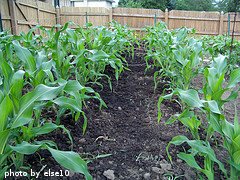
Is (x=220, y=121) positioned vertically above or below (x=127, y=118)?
above

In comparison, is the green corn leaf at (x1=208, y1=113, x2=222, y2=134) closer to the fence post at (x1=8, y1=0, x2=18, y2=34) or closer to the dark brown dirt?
the dark brown dirt

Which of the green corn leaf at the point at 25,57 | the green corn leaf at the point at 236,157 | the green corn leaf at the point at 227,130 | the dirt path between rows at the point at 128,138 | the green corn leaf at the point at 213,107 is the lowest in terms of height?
the dirt path between rows at the point at 128,138

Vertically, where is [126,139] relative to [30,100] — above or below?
below

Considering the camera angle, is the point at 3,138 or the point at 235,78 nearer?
the point at 3,138

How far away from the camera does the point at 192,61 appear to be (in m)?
2.92

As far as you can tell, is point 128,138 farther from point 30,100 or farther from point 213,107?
point 30,100

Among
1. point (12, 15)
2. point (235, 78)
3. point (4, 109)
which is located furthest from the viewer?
point (12, 15)

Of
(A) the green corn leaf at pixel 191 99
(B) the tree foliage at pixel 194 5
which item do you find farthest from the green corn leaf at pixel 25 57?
(B) the tree foliage at pixel 194 5

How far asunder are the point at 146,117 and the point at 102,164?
1094 millimetres

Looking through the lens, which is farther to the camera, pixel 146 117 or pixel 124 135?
pixel 146 117

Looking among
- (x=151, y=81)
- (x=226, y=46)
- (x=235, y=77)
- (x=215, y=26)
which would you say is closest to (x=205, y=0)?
(x=215, y=26)

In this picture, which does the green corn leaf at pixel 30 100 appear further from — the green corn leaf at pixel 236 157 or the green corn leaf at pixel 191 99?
the green corn leaf at pixel 236 157

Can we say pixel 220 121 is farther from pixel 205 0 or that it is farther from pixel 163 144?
pixel 205 0

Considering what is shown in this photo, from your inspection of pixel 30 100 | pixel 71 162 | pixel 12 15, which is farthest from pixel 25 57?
pixel 12 15
